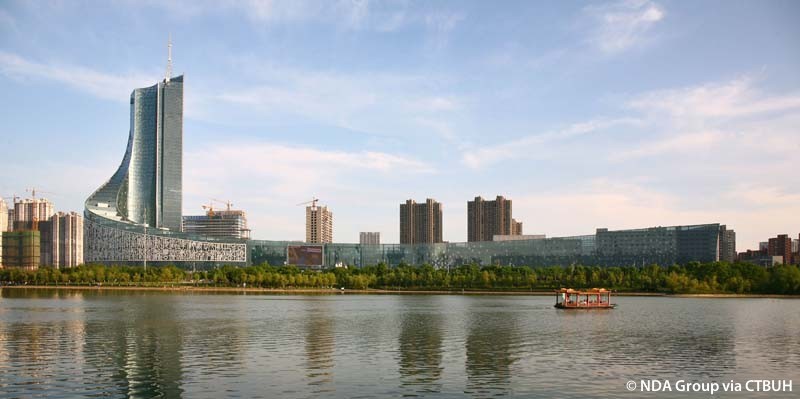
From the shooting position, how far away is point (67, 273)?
176375 millimetres

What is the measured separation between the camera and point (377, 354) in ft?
153

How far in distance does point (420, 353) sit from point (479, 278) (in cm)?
11411

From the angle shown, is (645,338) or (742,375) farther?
(645,338)

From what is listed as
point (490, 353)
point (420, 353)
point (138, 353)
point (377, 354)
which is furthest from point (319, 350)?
point (138, 353)

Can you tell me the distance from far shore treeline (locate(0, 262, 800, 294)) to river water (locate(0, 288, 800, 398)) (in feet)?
207

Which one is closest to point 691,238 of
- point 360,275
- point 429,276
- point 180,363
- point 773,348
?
point 429,276

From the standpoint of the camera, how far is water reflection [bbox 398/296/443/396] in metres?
36.0

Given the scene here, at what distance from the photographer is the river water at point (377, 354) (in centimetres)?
3462

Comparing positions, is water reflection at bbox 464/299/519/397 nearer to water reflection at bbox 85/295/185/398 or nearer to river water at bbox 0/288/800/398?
river water at bbox 0/288/800/398

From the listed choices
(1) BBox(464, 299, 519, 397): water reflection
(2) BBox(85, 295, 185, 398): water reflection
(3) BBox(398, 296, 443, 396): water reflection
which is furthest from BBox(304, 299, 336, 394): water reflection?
(1) BBox(464, 299, 519, 397): water reflection

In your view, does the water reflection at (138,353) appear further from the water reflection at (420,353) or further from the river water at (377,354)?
the water reflection at (420,353)

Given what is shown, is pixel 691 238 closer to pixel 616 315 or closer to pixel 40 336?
pixel 616 315

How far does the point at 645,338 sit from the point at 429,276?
11002 centimetres

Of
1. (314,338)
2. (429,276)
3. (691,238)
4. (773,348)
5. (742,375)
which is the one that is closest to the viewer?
(742,375)
